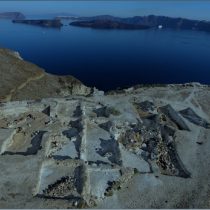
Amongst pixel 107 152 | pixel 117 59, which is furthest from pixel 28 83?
pixel 117 59

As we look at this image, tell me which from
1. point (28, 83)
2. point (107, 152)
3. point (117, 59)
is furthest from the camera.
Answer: point (117, 59)

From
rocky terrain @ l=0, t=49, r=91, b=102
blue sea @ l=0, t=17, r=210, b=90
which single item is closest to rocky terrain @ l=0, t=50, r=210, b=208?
rocky terrain @ l=0, t=49, r=91, b=102

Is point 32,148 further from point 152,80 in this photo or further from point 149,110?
point 152,80

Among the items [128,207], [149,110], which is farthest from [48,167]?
[149,110]

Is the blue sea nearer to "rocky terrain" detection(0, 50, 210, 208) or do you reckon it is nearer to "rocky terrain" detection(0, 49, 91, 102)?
"rocky terrain" detection(0, 49, 91, 102)

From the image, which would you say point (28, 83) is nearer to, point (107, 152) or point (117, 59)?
point (107, 152)
